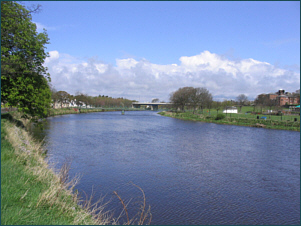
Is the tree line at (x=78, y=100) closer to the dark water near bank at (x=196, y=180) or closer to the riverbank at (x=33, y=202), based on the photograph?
the dark water near bank at (x=196, y=180)

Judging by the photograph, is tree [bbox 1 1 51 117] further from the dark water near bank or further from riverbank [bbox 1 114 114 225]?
riverbank [bbox 1 114 114 225]

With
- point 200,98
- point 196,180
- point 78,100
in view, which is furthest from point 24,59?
point 78,100

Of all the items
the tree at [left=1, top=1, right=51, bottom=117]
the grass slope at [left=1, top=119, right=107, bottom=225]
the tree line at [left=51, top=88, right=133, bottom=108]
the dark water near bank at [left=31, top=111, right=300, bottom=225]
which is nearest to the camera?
the grass slope at [left=1, top=119, right=107, bottom=225]

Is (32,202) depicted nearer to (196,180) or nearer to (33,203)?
(33,203)

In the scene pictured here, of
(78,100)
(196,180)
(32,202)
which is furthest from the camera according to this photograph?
(78,100)

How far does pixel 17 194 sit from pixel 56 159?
33.6 ft

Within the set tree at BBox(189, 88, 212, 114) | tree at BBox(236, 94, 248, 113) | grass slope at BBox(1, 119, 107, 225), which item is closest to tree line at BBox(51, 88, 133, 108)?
tree at BBox(189, 88, 212, 114)

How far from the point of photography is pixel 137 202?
11.0m

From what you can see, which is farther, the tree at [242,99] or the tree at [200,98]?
the tree at [242,99]

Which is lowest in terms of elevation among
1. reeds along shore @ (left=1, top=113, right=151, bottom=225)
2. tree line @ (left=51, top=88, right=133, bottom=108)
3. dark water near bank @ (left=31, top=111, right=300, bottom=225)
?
dark water near bank @ (left=31, top=111, right=300, bottom=225)

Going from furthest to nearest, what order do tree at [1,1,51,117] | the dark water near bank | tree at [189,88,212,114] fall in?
tree at [189,88,212,114] → tree at [1,1,51,117] → the dark water near bank

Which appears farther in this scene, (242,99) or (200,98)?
(242,99)

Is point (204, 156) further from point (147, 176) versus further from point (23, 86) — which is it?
point (23, 86)

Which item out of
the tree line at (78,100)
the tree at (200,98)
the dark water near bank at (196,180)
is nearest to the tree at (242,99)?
the tree at (200,98)
